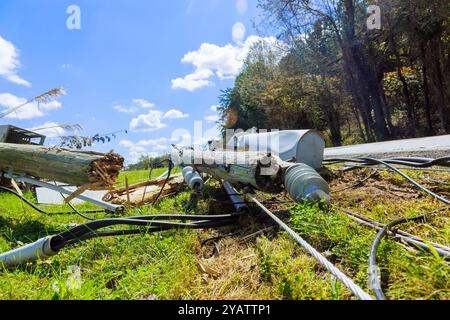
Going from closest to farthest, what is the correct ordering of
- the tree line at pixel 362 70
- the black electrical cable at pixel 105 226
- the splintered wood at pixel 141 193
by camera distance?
the black electrical cable at pixel 105 226 < the splintered wood at pixel 141 193 < the tree line at pixel 362 70

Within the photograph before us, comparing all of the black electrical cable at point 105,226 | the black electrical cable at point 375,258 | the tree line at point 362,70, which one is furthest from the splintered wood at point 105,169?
Answer: the tree line at point 362,70

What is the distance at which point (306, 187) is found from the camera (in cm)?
229

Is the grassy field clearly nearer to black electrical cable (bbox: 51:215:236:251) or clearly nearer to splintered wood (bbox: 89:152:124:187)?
black electrical cable (bbox: 51:215:236:251)

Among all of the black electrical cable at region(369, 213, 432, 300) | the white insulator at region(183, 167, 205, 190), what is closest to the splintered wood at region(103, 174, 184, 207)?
the white insulator at region(183, 167, 205, 190)

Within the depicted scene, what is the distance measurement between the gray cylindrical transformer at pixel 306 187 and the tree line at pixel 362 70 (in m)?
10.8

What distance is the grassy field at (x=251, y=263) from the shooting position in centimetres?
129

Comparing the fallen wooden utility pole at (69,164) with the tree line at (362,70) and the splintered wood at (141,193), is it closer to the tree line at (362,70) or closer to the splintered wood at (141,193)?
the splintered wood at (141,193)

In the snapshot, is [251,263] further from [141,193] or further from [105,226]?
[141,193]

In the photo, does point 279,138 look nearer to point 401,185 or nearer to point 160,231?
point 401,185

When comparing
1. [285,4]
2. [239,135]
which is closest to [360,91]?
[285,4]

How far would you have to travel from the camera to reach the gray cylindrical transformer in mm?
2260

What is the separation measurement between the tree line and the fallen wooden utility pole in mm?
11710

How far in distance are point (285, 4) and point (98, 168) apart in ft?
42.4

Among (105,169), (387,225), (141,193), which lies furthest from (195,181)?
(387,225)
